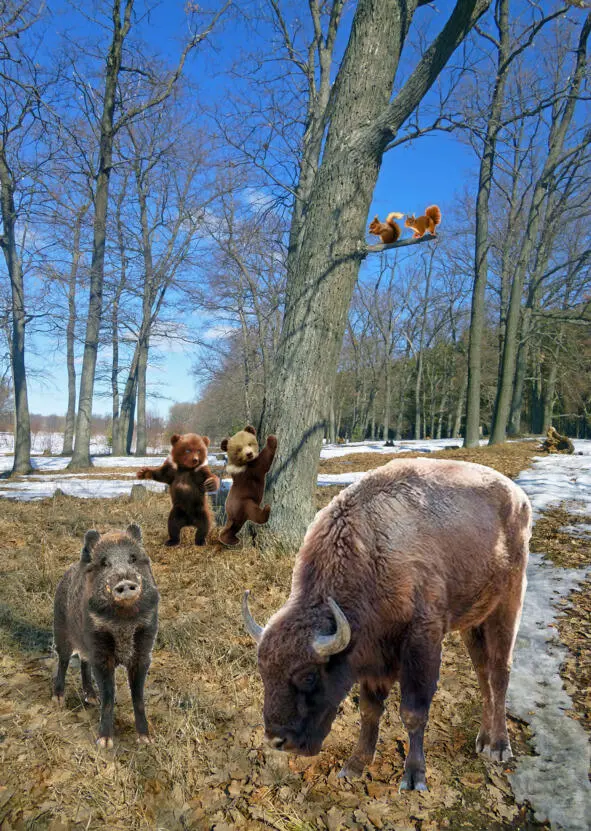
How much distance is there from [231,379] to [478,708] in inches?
827

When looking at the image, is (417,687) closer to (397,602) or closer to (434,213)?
(397,602)

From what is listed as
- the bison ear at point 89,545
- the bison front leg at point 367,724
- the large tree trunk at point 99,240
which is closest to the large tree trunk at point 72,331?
the large tree trunk at point 99,240

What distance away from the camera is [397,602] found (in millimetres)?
1818

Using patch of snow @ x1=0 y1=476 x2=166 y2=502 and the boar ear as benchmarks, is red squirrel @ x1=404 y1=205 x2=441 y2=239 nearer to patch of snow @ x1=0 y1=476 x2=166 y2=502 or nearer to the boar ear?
the boar ear

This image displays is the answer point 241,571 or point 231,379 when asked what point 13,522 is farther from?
point 231,379

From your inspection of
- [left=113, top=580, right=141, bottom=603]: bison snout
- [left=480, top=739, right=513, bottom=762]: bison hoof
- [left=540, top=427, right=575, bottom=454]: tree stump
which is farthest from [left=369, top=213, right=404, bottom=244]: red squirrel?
[left=540, top=427, right=575, bottom=454]: tree stump

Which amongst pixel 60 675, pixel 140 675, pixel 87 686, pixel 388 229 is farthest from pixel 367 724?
pixel 388 229

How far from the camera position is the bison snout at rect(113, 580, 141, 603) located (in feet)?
6.93

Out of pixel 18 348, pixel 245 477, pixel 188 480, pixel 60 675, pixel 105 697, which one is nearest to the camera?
pixel 105 697

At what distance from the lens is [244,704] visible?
2.87 metres

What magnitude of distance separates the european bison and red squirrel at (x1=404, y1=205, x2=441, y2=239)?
2.24m

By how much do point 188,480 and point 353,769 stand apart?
126 inches

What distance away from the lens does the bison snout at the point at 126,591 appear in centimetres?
211

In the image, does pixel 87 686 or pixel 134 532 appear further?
pixel 87 686
